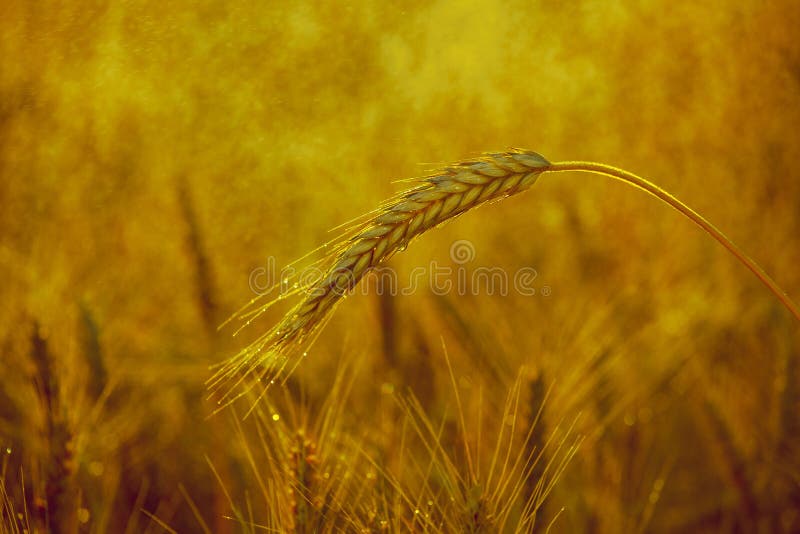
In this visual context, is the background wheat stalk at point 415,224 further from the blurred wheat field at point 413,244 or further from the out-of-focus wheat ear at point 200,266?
the out-of-focus wheat ear at point 200,266

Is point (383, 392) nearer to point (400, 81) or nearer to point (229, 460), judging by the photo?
point (229, 460)

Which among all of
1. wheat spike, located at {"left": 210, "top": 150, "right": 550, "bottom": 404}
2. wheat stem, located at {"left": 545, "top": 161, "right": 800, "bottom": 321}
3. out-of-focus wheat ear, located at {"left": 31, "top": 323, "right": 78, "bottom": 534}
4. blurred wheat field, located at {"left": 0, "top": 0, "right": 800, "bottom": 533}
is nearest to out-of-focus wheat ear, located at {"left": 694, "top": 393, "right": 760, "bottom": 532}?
blurred wheat field, located at {"left": 0, "top": 0, "right": 800, "bottom": 533}

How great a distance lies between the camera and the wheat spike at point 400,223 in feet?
1.74

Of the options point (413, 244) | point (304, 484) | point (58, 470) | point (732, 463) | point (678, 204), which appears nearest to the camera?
point (678, 204)

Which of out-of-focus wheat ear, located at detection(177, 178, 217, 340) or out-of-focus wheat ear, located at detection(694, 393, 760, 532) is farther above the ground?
out-of-focus wheat ear, located at detection(177, 178, 217, 340)

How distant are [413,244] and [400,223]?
2.37 ft

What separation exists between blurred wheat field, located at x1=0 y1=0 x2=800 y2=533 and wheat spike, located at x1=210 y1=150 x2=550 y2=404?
1.38 feet

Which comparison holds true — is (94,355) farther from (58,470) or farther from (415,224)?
(415,224)

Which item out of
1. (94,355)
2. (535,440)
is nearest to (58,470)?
(94,355)

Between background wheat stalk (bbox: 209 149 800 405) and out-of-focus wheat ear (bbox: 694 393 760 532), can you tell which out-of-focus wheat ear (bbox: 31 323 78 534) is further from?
out-of-focus wheat ear (bbox: 694 393 760 532)

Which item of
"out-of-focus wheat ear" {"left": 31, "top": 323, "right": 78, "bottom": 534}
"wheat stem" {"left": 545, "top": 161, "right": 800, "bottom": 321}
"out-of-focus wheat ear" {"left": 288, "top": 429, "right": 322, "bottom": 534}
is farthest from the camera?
"out-of-focus wheat ear" {"left": 31, "top": 323, "right": 78, "bottom": 534}

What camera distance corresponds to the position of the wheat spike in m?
0.53

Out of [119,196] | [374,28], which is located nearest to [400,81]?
[374,28]

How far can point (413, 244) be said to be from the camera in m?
1.28
